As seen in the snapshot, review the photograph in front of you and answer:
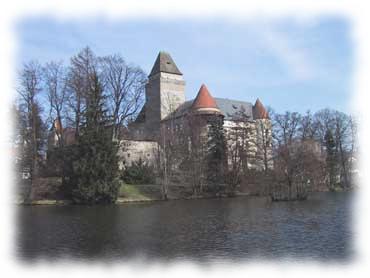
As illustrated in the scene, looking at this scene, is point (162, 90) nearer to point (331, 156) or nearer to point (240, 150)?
point (240, 150)

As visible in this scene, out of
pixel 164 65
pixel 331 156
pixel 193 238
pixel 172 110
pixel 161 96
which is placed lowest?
pixel 193 238

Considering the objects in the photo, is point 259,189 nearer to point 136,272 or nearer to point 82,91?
point 82,91

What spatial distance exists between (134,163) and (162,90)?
84.6 feet

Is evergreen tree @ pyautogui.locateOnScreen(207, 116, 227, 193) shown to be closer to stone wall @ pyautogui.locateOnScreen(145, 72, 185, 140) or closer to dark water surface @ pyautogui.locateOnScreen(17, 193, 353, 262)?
dark water surface @ pyautogui.locateOnScreen(17, 193, 353, 262)

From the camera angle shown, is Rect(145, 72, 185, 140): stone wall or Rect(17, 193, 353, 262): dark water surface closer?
Rect(17, 193, 353, 262): dark water surface

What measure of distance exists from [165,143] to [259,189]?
9875mm

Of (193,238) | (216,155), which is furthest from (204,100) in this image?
(193,238)

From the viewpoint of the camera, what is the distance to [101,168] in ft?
99.3

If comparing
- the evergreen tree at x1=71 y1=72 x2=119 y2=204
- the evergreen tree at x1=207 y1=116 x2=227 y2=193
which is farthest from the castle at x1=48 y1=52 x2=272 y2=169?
the evergreen tree at x1=71 y1=72 x2=119 y2=204

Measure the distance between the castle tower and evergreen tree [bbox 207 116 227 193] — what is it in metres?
22.1

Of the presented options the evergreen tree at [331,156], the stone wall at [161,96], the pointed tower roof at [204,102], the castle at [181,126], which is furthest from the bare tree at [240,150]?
the stone wall at [161,96]

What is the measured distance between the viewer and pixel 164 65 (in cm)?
6494

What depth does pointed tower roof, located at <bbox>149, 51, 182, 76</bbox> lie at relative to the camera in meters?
64.6

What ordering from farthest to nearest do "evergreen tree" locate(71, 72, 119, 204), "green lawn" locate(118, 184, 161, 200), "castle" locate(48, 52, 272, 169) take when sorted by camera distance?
"castle" locate(48, 52, 272, 169) → "green lawn" locate(118, 184, 161, 200) → "evergreen tree" locate(71, 72, 119, 204)
